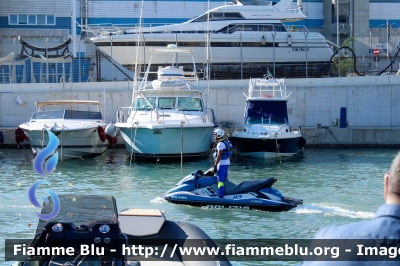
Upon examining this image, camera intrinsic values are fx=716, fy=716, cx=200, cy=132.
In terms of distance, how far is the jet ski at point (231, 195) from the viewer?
14.0 m

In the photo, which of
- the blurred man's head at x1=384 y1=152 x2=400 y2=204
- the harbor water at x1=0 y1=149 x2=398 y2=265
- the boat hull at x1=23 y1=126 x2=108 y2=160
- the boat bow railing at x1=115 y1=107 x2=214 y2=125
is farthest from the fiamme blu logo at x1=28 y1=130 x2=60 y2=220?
the boat hull at x1=23 y1=126 x2=108 y2=160

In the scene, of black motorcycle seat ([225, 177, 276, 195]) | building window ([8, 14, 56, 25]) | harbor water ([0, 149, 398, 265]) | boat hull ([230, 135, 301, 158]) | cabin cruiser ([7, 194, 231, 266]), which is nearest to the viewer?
cabin cruiser ([7, 194, 231, 266])

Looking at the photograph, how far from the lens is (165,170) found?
21516 mm

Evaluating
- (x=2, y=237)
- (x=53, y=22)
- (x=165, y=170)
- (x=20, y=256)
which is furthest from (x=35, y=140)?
(x=53, y=22)

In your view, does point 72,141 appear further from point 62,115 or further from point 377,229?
point 377,229

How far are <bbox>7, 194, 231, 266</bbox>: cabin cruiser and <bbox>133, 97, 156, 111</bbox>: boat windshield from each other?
46.5 ft

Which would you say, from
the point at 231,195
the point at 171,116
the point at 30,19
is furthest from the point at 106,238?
the point at 30,19

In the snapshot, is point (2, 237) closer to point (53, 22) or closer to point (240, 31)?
point (240, 31)

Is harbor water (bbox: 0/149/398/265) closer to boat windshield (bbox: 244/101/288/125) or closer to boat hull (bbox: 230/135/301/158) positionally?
boat hull (bbox: 230/135/301/158)

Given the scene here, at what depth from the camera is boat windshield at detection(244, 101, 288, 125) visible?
83.3ft

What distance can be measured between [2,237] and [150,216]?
3.45 meters

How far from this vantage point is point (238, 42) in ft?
113

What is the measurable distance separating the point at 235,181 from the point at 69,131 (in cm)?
679

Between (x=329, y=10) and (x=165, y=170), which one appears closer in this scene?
(x=165, y=170)
